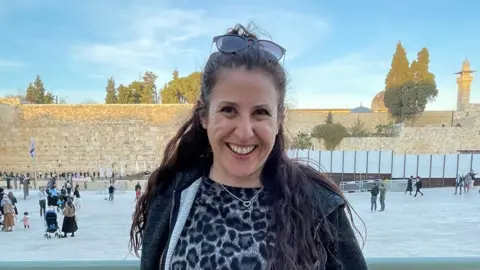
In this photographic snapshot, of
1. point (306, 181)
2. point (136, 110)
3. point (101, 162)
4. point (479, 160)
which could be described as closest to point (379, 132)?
point (479, 160)

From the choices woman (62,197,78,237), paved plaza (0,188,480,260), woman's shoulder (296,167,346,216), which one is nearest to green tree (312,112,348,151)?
paved plaza (0,188,480,260)

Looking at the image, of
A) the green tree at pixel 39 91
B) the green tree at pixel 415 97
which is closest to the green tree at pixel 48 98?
the green tree at pixel 39 91

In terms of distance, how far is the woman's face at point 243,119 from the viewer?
89 cm

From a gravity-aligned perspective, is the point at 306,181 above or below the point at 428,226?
above

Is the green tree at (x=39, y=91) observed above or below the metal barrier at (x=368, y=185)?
above

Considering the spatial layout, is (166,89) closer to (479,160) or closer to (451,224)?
(479,160)

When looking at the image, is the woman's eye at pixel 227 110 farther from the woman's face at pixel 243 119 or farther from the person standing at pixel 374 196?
the person standing at pixel 374 196

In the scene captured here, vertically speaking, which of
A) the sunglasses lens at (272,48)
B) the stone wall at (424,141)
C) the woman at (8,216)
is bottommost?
the woman at (8,216)

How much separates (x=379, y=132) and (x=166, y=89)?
17178 mm

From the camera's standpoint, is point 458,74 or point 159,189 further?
point 458,74

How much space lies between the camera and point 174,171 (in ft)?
3.53

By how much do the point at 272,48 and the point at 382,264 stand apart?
0.62m

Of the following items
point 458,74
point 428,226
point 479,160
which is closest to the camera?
point 428,226

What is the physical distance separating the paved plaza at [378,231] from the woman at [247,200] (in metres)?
4.50
